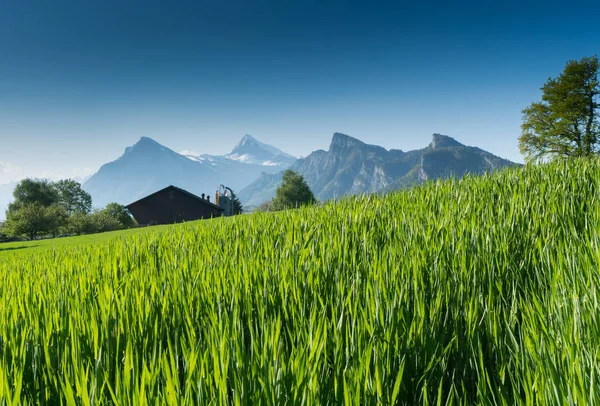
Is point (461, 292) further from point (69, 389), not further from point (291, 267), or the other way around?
point (69, 389)

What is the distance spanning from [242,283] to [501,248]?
1.38 meters

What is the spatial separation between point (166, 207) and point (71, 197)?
64.2m

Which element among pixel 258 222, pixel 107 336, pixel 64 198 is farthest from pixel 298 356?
pixel 64 198

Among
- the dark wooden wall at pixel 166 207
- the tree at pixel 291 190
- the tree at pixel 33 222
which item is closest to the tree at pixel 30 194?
the tree at pixel 33 222

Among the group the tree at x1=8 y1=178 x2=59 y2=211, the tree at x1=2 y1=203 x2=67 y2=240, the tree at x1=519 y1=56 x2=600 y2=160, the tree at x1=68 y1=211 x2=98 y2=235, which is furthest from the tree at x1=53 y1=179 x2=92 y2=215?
the tree at x1=519 y1=56 x2=600 y2=160

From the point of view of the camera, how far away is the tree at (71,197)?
354 ft

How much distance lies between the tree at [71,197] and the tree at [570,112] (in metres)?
117

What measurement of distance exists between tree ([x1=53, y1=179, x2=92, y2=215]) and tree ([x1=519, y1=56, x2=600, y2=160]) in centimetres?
11688

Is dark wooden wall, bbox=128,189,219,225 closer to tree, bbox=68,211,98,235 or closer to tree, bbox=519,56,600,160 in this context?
tree, bbox=68,211,98,235

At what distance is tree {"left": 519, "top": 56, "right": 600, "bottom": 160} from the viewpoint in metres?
43.3

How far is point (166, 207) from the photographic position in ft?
216

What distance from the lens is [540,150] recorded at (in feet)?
148

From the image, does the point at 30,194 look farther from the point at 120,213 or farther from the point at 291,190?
the point at 291,190

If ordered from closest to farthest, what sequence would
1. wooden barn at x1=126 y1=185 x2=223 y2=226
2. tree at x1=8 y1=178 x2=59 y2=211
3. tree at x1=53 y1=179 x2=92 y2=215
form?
wooden barn at x1=126 y1=185 x2=223 y2=226
tree at x1=8 y1=178 x2=59 y2=211
tree at x1=53 y1=179 x2=92 y2=215
